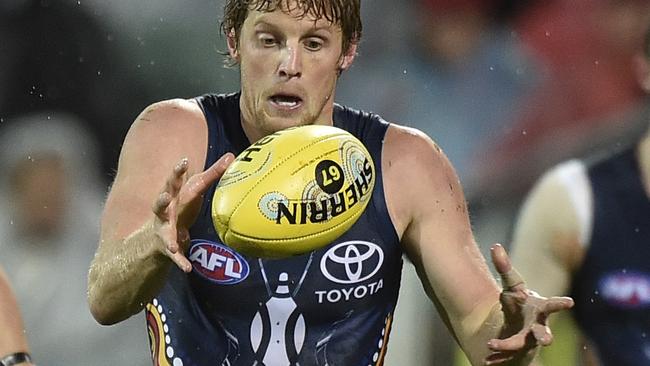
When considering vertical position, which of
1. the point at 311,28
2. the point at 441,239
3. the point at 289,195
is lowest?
the point at 441,239

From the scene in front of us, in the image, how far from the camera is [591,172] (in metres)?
4.30

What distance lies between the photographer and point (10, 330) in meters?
3.35

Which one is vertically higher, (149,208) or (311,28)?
(311,28)

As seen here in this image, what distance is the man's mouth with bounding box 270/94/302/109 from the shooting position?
10.0ft

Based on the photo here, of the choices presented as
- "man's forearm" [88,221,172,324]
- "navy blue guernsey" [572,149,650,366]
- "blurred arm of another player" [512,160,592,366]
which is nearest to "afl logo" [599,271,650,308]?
"navy blue guernsey" [572,149,650,366]

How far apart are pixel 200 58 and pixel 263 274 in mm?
2665

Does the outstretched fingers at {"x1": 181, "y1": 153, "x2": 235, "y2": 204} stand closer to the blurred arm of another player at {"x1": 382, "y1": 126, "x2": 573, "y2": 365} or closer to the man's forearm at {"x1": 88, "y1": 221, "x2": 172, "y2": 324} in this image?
the man's forearm at {"x1": 88, "y1": 221, "x2": 172, "y2": 324}

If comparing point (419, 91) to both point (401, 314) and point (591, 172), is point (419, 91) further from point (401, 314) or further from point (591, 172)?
point (591, 172)

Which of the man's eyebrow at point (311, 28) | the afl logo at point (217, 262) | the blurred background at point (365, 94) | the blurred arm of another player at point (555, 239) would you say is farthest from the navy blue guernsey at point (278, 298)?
the blurred background at point (365, 94)

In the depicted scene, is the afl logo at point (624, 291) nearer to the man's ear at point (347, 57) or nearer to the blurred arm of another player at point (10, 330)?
the man's ear at point (347, 57)

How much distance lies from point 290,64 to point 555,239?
4.47 feet

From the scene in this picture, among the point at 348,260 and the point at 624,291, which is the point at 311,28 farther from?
the point at 624,291

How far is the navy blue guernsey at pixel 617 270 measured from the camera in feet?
13.3

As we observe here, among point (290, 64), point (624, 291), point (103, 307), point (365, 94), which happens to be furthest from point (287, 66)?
point (365, 94)
